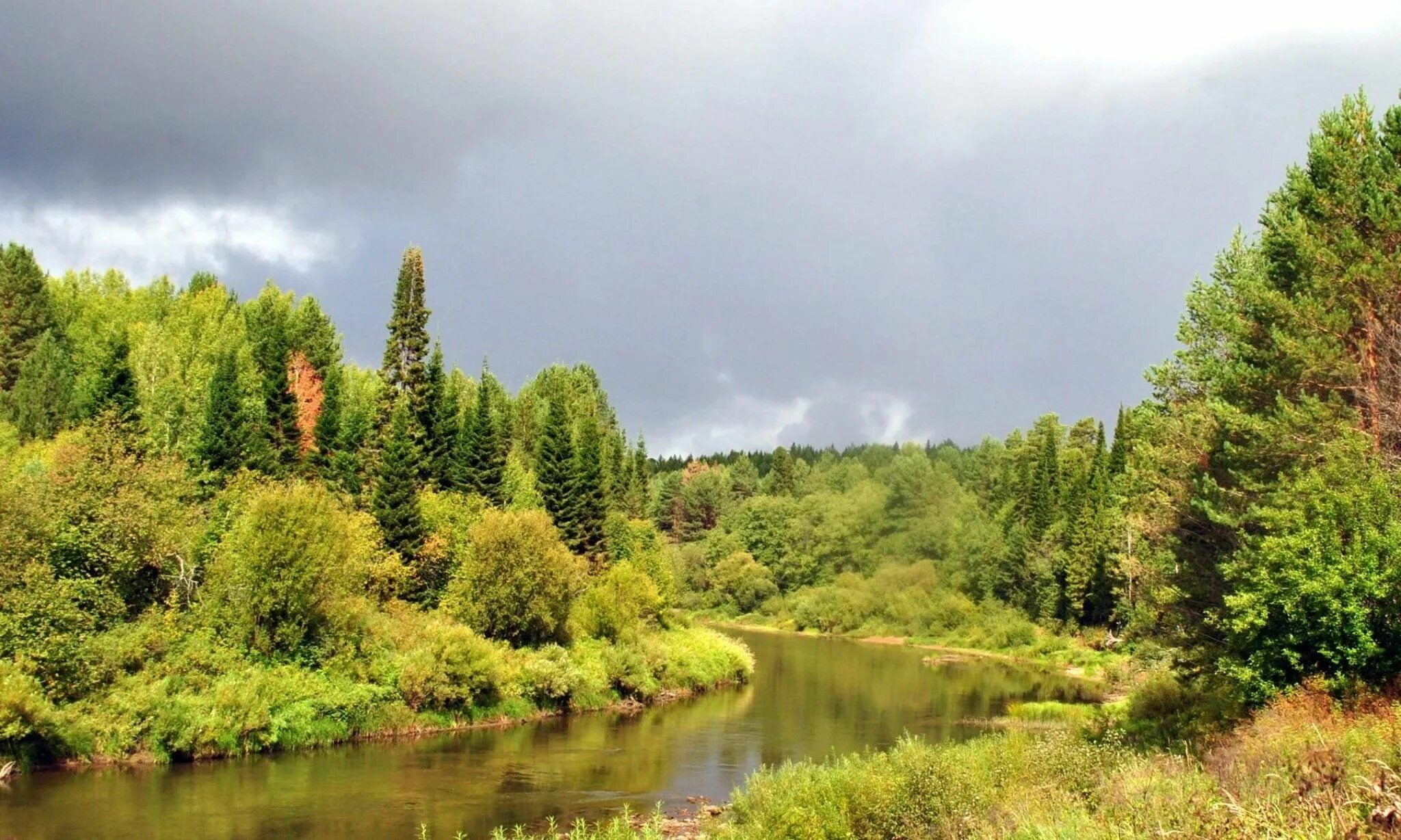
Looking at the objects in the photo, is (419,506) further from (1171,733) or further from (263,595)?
(1171,733)

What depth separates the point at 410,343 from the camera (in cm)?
6681

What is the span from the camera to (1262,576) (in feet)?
79.9

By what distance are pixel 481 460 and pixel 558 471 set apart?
5.92 meters

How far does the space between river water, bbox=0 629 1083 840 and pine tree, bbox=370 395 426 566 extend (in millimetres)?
15418

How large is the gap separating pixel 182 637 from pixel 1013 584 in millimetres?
77228

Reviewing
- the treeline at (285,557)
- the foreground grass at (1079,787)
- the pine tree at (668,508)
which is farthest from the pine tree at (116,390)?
the pine tree at (668,508)

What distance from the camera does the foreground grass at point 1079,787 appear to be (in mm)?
12086

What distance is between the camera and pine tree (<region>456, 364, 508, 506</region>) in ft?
215

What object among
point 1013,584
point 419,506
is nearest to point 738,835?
point 419,506

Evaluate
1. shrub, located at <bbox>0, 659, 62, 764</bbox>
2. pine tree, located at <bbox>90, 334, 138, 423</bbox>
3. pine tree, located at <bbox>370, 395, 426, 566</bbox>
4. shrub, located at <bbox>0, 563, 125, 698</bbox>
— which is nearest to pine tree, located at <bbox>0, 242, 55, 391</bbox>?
pine tree, located at <bbox>90, 334, 138, 423</bbox>

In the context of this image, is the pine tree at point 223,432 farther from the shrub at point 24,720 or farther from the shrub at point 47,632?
the shrub at point 24,720

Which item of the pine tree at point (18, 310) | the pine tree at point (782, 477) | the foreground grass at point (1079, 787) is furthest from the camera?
the pine tree at point (782, 477)

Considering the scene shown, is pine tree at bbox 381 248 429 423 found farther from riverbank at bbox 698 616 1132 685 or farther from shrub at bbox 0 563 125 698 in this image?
riverbank at bbox 698 616 1132 685

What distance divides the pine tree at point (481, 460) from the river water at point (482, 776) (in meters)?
19.5
